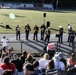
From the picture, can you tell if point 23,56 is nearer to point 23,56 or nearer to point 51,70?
point 23,56

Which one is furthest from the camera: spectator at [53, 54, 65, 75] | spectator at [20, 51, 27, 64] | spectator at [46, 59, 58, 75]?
spectator at [20, 51, 27, 64]

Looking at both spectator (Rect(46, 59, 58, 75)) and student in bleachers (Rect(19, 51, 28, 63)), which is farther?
student in bleachers (Rect(19, 51, 28, 63))

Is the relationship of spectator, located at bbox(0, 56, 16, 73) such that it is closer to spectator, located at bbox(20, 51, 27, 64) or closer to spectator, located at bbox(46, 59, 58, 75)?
spectator, located at bbox(46, 59, 58, 75)

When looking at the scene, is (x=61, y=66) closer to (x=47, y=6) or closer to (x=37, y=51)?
(x=37, y=51)

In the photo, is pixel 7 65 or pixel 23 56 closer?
pixel 7 65

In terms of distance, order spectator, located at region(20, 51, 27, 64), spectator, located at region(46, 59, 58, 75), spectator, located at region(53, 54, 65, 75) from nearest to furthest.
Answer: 1. spectator, located at region(46, 59, 58, 75)
2. spectator, located at region(53, 54, 65, 75)
3. spectator, located at region(20, 51, 27, 64)

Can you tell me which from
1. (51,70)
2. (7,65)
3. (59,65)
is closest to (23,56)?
(59,65)

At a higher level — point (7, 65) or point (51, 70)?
point (7, 65)

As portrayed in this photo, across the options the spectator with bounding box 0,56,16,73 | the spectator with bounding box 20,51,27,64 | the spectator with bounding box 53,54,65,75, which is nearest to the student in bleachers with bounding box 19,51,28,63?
the spectator with bounding box 20,51,27,64

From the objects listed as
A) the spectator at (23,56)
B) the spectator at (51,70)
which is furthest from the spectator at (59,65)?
the spectator at (23,56)

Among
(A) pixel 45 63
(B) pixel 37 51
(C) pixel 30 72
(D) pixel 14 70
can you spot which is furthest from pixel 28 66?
(B) pixel 37 51

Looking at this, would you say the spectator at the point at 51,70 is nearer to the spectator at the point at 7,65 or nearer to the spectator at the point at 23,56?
the spectator at the point at 7,65

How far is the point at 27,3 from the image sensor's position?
11550cm

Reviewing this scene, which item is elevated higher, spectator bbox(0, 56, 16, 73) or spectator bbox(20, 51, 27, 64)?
spectator bbox(0, 56, 16, 73)
